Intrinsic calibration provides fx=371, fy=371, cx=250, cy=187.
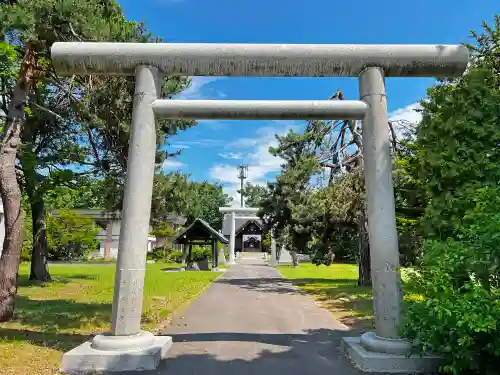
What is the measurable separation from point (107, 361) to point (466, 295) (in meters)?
4.33

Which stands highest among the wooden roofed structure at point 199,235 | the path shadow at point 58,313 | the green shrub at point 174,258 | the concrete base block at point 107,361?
the wooden roofed structure at point 199,235

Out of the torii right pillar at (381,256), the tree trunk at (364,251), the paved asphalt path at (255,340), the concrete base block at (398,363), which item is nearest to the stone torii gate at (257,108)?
the torii right pillar at (381,256)

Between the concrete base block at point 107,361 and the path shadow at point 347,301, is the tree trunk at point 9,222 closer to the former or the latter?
the concrete base block at point 107,361

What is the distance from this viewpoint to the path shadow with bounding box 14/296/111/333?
307 inches

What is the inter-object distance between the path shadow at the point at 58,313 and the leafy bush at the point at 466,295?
6.68 m

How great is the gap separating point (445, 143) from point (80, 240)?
112 ft

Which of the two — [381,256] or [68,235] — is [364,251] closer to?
[381,256]

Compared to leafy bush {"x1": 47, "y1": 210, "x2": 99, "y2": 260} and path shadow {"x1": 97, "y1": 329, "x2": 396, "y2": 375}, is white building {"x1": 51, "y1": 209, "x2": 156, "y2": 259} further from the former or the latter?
path shadow {"x1": 97, "y1": 329, "x2": 396, "y2": 375}

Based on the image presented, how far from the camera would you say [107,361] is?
481 cm

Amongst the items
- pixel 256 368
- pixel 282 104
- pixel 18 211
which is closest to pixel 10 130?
pixel 18 211

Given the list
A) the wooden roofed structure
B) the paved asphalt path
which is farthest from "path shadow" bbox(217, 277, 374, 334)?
the wooden roofed structure

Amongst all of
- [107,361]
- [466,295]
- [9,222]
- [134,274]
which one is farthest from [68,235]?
[466,295]

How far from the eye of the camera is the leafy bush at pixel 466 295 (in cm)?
362

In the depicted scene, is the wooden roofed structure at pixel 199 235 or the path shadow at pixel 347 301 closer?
the path shadow at pixel 347 301
